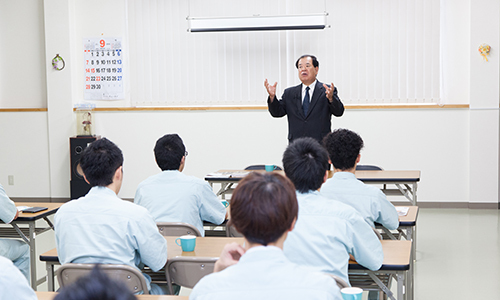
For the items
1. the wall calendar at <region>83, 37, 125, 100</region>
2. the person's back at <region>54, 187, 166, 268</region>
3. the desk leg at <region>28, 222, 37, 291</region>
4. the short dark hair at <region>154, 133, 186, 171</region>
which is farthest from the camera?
the wall calendar at <region>83, 37, 125, 100</region>

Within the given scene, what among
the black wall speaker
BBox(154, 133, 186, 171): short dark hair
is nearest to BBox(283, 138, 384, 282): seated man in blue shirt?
BBox(154, 133, 186, 171): short dark hair

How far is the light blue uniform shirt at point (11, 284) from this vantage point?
1402 millimetres

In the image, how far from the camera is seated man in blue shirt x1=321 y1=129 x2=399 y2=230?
2.81m

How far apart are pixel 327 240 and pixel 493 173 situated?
16.9 feet

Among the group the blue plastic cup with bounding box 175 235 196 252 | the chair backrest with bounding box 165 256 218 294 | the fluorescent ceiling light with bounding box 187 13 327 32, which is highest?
the fluorescent ceiling light with bounding box 187 13 327 32

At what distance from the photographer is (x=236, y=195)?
53.7 inches

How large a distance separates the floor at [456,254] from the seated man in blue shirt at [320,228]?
185 centimetres

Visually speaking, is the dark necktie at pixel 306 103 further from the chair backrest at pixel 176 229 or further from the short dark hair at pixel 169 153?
the chair backrest at pixel 176 229

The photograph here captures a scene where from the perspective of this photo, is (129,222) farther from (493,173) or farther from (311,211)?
(493,173)

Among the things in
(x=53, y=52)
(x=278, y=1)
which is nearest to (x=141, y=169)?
(x=53, y=52)

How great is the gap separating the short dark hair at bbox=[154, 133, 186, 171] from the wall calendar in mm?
4198

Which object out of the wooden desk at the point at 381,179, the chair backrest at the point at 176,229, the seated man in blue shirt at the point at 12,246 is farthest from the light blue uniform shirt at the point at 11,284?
the wooden desk at the point at 381,179

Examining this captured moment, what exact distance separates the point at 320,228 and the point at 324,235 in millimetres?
30

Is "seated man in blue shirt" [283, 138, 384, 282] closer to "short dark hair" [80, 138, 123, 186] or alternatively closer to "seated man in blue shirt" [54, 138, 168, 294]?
"seated man in blue shirt" [54, 138, 168, 294]
